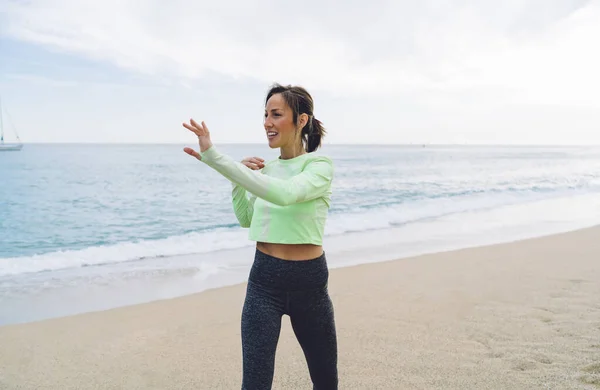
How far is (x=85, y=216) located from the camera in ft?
60.1

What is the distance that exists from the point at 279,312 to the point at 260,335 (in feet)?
0.48

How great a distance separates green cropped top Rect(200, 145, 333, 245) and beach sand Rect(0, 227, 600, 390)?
7.19 feet

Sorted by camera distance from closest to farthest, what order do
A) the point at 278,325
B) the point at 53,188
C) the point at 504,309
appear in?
the point at 278,325 < the point at 504,309 < the point at 53,188

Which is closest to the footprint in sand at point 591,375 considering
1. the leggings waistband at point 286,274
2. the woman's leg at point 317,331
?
the woman's leg at point 317,331

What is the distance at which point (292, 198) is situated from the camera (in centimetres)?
200

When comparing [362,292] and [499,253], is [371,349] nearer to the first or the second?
[362,292]

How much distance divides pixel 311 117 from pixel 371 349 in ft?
9.75

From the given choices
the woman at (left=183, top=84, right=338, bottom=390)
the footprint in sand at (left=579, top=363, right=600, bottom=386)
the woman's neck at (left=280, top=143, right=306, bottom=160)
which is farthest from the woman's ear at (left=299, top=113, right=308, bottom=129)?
the footprint in sand at (left=579, top=363, right=600, bottom=386)

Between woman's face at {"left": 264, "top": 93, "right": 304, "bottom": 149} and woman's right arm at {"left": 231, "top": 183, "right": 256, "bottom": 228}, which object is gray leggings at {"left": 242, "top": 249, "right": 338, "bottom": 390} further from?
woman's face at {"left": 264, "top": 93, "right": 304, "bottom": 149}

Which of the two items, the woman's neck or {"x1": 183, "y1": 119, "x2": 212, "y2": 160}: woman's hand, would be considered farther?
the woman's neck

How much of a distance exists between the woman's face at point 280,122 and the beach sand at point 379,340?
247 cm

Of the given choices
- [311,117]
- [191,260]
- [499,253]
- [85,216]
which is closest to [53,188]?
[85,216]

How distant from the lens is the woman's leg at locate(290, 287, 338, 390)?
92.0 inches

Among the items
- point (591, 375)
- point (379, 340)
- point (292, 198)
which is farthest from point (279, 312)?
point (591, 375)
